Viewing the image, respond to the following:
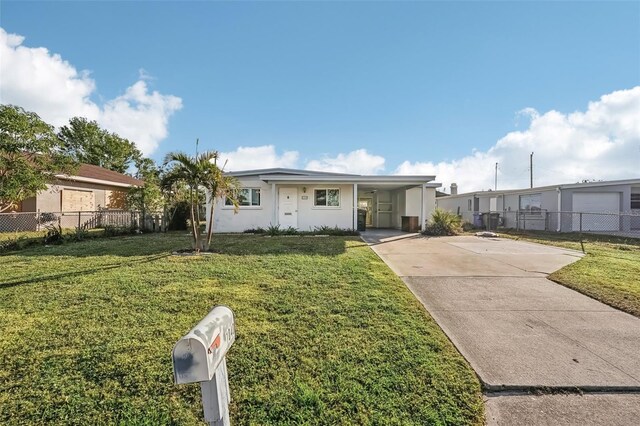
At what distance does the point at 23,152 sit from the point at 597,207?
28206 mm

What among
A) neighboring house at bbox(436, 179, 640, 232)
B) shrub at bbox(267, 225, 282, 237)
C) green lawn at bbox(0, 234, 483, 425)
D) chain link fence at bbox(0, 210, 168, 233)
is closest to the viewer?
green lawn at bbox(0, 234, 483, 425)

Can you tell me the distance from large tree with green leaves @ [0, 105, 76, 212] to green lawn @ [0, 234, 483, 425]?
782 centimetres

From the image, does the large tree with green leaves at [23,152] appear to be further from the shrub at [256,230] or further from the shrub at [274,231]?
the shrub at [274,231]

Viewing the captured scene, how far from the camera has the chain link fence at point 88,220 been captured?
14047 mm

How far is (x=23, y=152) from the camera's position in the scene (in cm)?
1160

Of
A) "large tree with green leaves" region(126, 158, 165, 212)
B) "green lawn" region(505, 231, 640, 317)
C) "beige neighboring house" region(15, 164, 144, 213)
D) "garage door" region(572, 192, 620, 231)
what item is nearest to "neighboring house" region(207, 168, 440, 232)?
"large tree with green leaves" region(126, 158, 165, 212)

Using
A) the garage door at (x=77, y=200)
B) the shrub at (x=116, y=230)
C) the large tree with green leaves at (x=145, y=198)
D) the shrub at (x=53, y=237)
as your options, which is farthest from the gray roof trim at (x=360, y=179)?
the garage door at (x=77, y=200)

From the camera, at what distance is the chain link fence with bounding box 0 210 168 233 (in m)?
14.0

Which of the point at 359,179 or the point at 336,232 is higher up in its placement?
the point at 359,179

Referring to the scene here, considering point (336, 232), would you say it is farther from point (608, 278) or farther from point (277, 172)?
point (608, 278)

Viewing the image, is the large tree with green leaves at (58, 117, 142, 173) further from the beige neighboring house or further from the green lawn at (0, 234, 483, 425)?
the green lawn at (0, 234, 483, 425)

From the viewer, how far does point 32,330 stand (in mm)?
3521

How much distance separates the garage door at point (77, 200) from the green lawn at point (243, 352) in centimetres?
1332

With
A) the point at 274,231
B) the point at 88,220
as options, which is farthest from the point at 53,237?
the point at 274,231
